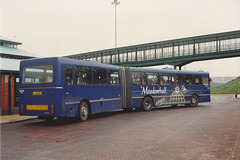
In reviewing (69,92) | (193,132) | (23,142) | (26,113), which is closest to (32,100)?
(26,113)

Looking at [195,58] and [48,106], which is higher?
[195,58]

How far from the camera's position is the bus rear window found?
38.4 ft

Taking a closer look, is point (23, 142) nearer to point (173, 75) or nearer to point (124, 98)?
point (124, 98)

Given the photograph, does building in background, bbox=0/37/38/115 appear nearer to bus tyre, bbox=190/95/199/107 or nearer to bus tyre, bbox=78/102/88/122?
bus tyre, bbox=78/102/88/122

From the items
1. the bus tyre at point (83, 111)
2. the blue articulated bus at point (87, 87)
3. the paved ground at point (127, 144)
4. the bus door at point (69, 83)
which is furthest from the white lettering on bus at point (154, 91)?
the paved ground at point (127, 144)

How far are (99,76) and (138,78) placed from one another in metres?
4.41

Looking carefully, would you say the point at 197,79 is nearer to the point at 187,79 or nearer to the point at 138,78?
the point at 187,79

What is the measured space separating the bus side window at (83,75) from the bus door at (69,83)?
0.47 meters

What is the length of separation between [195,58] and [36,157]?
125ft

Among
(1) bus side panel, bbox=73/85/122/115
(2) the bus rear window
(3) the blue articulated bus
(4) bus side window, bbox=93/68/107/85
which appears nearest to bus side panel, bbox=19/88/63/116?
(3) the blue articulated bus

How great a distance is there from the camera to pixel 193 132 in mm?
9469

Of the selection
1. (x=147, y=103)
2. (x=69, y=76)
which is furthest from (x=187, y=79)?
(x=69, y=76)

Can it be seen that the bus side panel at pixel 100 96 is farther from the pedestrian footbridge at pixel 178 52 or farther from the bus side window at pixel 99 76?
the pedestrian footbridge at pixel 178 52

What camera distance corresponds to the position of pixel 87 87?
531 inches
